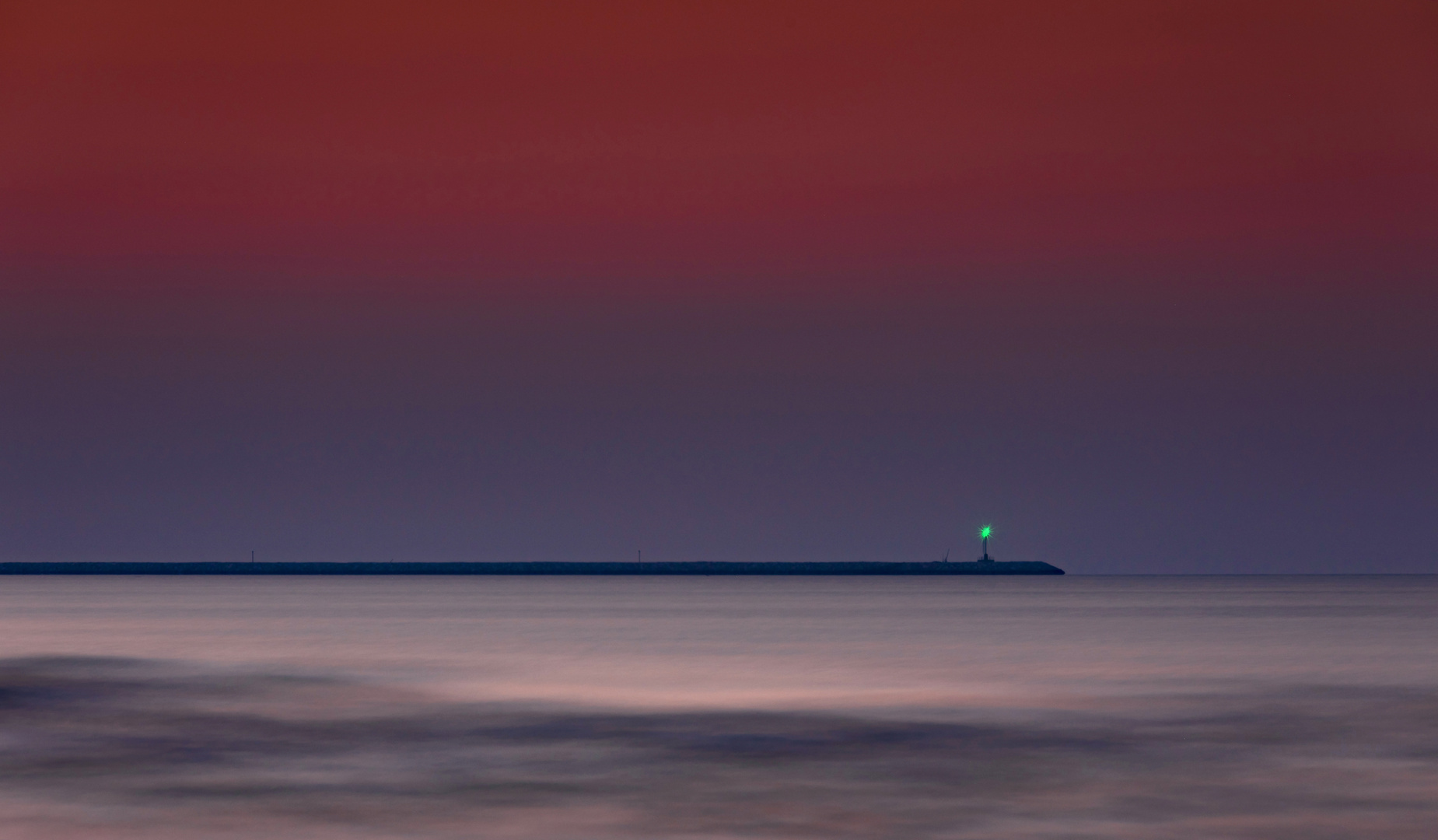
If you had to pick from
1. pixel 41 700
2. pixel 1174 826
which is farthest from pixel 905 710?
pixel 41 700

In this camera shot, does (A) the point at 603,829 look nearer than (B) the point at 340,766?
Yes

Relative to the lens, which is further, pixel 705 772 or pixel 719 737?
pixel 719 737

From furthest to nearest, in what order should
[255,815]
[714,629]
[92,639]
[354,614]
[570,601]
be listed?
[570,601]
[354,614]
[714,629]
[92,639]
[255,815]

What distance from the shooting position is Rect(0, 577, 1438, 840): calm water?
17.1 meters

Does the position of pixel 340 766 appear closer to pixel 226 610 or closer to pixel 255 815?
pixel 255 815

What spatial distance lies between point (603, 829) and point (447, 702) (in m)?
14.9

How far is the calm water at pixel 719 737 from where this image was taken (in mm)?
17078

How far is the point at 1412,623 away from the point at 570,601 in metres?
58.9

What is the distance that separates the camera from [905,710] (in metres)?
29.0

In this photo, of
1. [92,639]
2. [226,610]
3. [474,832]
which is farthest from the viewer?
[226,610]

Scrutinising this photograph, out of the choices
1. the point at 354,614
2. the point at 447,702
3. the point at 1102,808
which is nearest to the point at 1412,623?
the point at 354,614

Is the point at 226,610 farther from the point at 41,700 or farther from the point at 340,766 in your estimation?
the point at 340,766

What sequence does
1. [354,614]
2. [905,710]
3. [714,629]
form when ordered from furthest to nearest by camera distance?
1. [354,614]
2. [714,629]
3. [905,710]

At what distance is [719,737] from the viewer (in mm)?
24438
